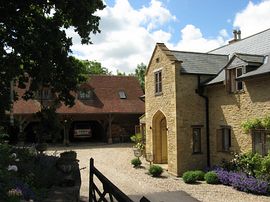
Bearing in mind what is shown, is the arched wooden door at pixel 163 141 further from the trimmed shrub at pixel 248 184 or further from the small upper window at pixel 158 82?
the trimmed shrub at pixel 248 184

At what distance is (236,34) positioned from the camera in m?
29.4

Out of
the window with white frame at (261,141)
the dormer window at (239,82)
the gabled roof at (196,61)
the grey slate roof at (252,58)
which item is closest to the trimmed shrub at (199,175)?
the window with white frame at (261,141)

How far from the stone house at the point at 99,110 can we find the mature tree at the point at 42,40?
66.4 feet

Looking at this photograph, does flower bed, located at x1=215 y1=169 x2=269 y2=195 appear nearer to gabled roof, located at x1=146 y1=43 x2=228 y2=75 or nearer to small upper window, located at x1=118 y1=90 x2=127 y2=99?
gabled roof, located at x1=146 y1=43 x2=228 y2=75

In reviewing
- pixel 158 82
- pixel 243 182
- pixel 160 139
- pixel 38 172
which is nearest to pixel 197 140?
pixel 160 139

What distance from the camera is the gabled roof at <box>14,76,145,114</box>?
34469mm

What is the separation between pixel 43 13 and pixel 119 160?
13.1 m

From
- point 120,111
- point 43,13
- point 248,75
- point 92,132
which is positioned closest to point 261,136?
point 248,75

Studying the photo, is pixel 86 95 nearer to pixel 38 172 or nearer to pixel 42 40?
pixel 42 40

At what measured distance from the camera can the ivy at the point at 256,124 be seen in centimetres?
1583

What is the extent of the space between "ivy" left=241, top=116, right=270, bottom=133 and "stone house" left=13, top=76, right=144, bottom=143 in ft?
64.7

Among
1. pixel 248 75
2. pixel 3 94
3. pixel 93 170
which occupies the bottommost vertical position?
pixel 93 170

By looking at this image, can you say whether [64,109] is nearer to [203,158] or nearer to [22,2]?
[203,158]

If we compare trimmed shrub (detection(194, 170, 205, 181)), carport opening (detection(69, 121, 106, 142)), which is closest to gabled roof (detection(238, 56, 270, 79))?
trimmed shrub (detection(194, 170, 205, 181))
